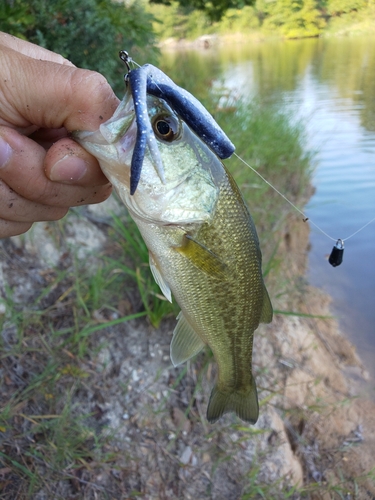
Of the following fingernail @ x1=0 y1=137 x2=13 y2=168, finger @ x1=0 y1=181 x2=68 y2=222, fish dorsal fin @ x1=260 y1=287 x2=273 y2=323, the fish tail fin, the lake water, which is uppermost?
fingernail @ x1=0 y1=137 x2=13 y2=168

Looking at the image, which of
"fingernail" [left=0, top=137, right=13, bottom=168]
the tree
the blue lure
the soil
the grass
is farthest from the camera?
the tree

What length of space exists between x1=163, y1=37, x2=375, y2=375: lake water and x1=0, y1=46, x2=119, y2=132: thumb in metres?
3.89

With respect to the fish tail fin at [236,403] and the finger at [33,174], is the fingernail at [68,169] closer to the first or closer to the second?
the finger at [33,174]

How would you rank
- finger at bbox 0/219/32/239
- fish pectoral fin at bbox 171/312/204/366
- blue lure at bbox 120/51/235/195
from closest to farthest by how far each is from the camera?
blue lure at bbox 120/51/235/195, finger at bbox 0/219/32/239, fish pectoral fin at bbox 171/312/204/366

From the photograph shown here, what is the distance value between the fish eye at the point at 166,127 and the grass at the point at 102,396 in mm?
1501

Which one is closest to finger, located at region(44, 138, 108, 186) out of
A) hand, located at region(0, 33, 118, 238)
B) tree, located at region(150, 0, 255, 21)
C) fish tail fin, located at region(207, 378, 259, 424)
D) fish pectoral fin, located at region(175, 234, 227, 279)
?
hand, located at region(0, 33, 118, 238)

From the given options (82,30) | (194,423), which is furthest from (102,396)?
(82,30)

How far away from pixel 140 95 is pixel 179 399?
6.84 ft

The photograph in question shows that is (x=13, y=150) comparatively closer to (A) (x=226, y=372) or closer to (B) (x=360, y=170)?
(A) (x=226, y=372)

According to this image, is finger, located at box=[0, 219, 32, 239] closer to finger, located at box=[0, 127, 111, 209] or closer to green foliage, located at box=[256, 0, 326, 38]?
finger, located at box=[0, 127, 111, 209]

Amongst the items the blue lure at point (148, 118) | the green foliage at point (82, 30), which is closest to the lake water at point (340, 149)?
the green foliage at point (82, 30)

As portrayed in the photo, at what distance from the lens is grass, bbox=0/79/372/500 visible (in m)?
2.09

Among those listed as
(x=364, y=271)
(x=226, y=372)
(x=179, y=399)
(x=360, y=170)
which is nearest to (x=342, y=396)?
(x=179, y=399)

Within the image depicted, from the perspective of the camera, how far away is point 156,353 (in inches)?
107
